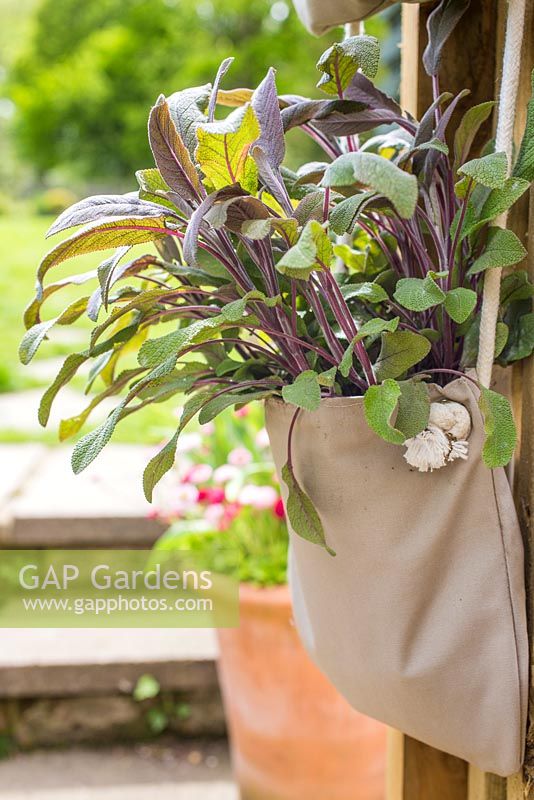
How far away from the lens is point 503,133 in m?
0.53

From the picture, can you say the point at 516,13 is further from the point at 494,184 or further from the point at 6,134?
the point at 6,134

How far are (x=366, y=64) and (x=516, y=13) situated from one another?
11 cm

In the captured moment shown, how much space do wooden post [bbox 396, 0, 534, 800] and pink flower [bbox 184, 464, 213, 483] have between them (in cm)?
81

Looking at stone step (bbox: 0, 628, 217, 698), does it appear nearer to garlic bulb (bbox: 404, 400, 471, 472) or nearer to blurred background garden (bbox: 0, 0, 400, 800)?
blurred background garden (bbox: 0, 0, 400, 800)

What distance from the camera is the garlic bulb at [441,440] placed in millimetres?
532

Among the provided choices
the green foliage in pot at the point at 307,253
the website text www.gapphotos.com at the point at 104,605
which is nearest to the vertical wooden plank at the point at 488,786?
the green foliage in pot at the point at 307,253

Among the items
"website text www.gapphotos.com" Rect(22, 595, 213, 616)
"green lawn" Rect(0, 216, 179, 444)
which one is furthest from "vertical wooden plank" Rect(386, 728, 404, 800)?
"green lawn" Rect(0, 216, 179, 444)

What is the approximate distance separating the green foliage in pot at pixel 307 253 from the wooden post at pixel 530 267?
7 cm

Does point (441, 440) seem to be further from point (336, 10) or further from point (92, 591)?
point (92, 591)

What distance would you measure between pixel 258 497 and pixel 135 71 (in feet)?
32.8

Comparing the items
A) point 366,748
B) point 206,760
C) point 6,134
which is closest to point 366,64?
point 366,748

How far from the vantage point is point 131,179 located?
36.5 ft

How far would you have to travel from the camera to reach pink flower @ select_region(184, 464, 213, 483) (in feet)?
5.16

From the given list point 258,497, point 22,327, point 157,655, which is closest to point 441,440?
point 258,497
